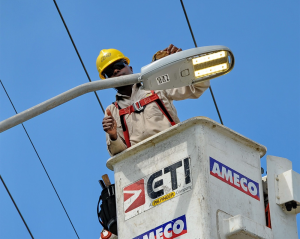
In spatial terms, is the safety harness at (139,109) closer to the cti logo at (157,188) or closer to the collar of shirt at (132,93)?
the collar of shirt at (132,93)

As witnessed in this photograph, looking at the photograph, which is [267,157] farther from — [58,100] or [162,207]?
[58,100]

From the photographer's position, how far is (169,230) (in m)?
5.49

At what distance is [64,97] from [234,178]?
1.66m

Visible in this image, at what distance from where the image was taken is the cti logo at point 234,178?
551cm

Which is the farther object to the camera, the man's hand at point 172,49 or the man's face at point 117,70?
the man's face at point 117,70

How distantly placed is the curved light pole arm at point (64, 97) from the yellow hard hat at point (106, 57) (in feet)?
8.64

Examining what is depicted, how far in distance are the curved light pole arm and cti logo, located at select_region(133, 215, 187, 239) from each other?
1265 mm

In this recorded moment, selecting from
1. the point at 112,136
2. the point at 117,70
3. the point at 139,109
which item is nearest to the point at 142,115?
the point at 139,109

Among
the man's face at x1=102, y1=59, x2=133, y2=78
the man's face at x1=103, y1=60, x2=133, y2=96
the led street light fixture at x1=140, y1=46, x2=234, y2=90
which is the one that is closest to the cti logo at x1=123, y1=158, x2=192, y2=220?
the led street light fixture at x1=140, y1=46, x2=234, y2=90

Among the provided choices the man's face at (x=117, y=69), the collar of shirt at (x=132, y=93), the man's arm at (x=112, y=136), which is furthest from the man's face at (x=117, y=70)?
the man's arm at (x=112, y=136)

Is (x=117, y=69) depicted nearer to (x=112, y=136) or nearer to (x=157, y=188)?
(x=112, y=136)

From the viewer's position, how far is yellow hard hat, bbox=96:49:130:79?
783cm

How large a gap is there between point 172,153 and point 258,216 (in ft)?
3.10

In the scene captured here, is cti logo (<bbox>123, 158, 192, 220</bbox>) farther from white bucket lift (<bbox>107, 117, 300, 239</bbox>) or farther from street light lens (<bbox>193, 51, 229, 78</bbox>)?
street light lens (<bbox>193, 51, 229, 78</bbox>)
